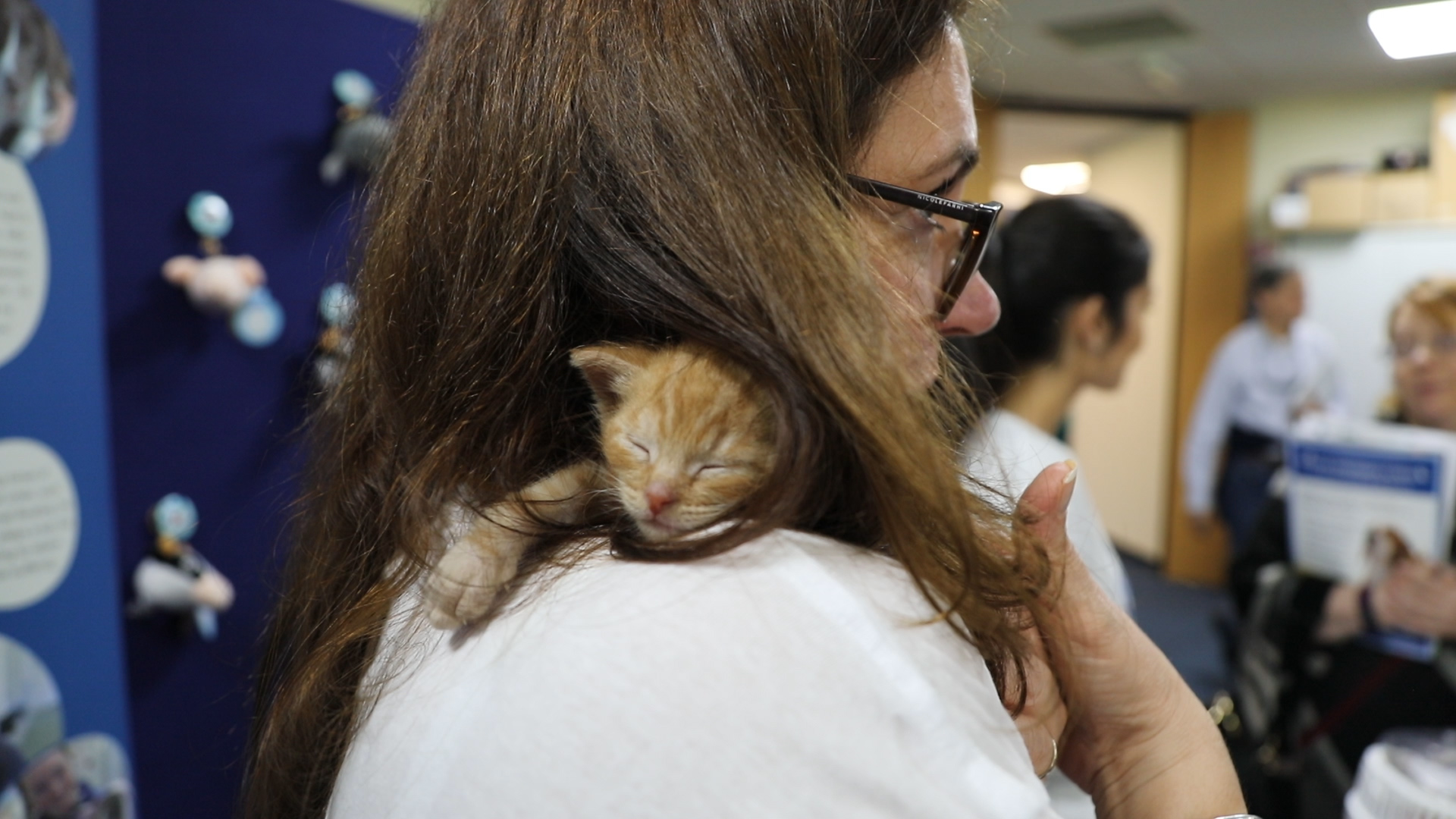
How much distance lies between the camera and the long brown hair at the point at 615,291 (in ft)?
1.68

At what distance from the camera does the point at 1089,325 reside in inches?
72.0

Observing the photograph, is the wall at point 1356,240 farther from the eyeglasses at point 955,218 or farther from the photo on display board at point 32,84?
the photo on display board at point 32,84

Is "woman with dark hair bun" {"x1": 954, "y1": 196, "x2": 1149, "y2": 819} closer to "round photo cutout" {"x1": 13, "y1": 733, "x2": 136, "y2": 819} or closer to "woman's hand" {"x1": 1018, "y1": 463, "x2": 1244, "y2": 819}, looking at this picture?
"woman's hand" {"x1": 1018, "y1": 463, "x2": 1244, "y2": 819}

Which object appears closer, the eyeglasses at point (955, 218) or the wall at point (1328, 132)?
the eyeglasses at point (955, 218)

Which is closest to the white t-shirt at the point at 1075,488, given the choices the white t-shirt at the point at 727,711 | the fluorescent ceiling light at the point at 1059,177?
the white t-shirt at the point at 727,711

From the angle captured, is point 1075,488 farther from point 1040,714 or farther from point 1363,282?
point 1363,282

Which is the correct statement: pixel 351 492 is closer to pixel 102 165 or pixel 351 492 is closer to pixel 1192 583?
pixel 102 165

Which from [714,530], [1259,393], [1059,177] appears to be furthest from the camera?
[1059,177]

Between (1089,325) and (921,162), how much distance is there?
130cm

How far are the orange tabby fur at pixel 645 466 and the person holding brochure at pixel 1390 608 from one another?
184 cm

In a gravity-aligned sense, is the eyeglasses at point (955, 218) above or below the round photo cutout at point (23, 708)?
above

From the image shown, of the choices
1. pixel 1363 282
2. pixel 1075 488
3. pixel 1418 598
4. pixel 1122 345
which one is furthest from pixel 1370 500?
pixel 1363 282

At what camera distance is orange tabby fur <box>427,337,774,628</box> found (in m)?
0.59

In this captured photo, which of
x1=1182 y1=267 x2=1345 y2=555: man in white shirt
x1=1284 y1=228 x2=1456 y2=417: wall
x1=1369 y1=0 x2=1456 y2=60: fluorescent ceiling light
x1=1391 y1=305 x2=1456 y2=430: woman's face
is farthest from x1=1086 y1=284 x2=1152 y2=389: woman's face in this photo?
x1=1284 y1=228 x2=1456 y2=417: wall
